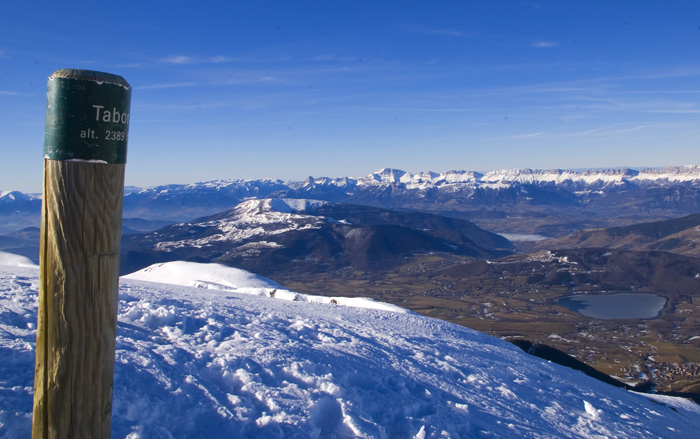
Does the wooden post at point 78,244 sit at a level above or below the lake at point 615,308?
above

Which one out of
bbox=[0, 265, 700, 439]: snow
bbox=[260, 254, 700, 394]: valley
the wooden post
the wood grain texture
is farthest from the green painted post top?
bbox=[260, 254, 700, 394]: valley

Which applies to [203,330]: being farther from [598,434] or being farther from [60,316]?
[598,434]

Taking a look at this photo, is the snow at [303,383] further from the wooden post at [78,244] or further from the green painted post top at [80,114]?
the green painted post top at [80,114]

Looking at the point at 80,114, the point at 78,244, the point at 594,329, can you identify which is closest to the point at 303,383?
the point at 78,244

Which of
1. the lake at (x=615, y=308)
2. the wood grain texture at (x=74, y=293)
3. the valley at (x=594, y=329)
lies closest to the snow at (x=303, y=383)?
the wood grain texture at (x=74, y=293)

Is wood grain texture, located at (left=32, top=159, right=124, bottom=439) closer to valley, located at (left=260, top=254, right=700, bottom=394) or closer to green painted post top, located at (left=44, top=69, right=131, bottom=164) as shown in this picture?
green painted post top, located at (left=44, top=69, right=131, bottom=164)
